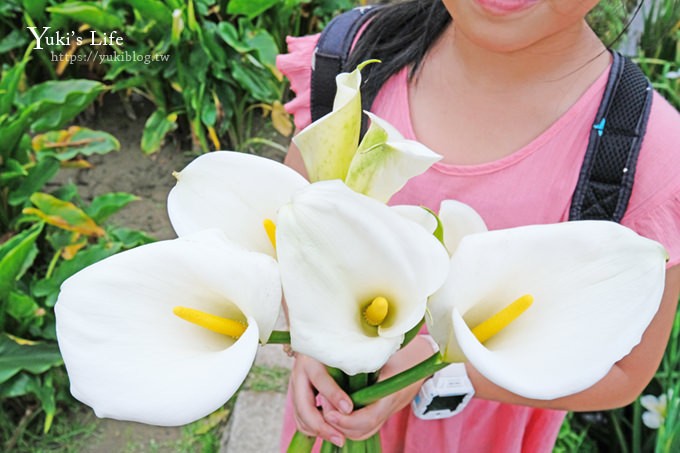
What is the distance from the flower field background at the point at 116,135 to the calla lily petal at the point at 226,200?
71 cm

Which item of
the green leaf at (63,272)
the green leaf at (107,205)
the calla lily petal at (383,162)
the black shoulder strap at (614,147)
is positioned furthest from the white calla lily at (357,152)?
the green leaf at (107,205)

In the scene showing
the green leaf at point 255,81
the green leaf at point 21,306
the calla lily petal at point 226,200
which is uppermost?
the calla lily petal at point 226,200

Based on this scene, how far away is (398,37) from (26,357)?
0.93 meters

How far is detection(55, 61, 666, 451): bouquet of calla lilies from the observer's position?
11.7 inches

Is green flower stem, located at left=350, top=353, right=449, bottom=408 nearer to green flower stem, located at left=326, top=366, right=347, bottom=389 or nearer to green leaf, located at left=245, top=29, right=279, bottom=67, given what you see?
green flower stem, located at left=326, top=366, right=347, bottom=389

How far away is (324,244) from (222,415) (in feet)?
3.85

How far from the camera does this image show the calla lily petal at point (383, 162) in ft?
1.05

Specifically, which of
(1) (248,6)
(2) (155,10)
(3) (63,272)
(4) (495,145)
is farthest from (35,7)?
(4) (495,145)

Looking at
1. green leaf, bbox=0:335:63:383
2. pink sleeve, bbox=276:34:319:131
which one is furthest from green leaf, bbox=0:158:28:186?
pink sleeve, bbox=276:34:319:131

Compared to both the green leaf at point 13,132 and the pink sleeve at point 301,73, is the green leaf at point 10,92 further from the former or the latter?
the pink sleeve at point 301,73

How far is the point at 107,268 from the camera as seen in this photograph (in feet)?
1.05

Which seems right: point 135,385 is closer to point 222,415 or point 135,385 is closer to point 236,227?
point 236,227

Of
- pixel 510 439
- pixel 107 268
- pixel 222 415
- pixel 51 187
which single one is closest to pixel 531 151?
pixel 510 439

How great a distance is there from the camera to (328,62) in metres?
0.67
